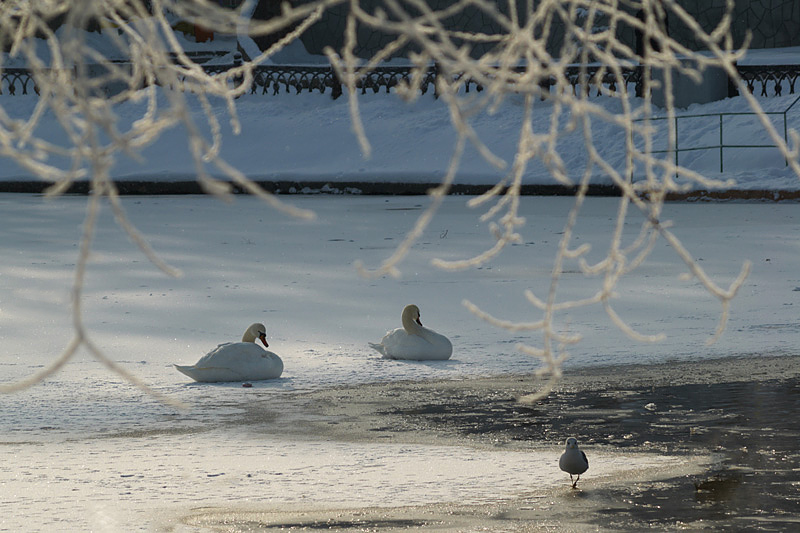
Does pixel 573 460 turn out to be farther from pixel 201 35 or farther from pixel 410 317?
pixel 201 35

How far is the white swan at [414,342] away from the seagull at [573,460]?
310 cm

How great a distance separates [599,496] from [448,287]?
667 cm

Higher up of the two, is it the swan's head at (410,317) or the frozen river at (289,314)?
the swan's head at (410,317)

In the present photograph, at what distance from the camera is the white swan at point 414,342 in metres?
9.35

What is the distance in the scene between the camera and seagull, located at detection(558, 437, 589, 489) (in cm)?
621

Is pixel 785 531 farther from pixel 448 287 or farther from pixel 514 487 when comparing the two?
pixel 448 287

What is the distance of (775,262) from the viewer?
14359mm

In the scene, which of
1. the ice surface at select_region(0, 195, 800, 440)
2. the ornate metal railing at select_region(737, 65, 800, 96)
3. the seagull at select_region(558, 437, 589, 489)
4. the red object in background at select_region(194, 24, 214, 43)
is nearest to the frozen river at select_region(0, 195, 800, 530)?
the ice surface at select_region(0, 195, 800, 440)

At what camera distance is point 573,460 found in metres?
6.23

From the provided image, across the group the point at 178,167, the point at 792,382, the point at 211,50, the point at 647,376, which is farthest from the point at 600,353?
the point at 211,50

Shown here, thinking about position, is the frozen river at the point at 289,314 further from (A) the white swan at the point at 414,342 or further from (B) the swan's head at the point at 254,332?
(B) the swan's head at the point at 254,332

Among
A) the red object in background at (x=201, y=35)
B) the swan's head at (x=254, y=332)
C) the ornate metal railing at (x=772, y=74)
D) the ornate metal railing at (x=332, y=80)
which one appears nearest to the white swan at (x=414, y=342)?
the swan's head at (x=254, y=332)

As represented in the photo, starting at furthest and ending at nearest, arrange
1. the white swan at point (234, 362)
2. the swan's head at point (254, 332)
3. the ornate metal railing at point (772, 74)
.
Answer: the ornate metal railing at point (772, 74) < the swan's head at point (254, 332) < the white swan at point (234, 362)

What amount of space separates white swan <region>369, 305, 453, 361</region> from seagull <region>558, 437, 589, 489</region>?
10.2 feet
